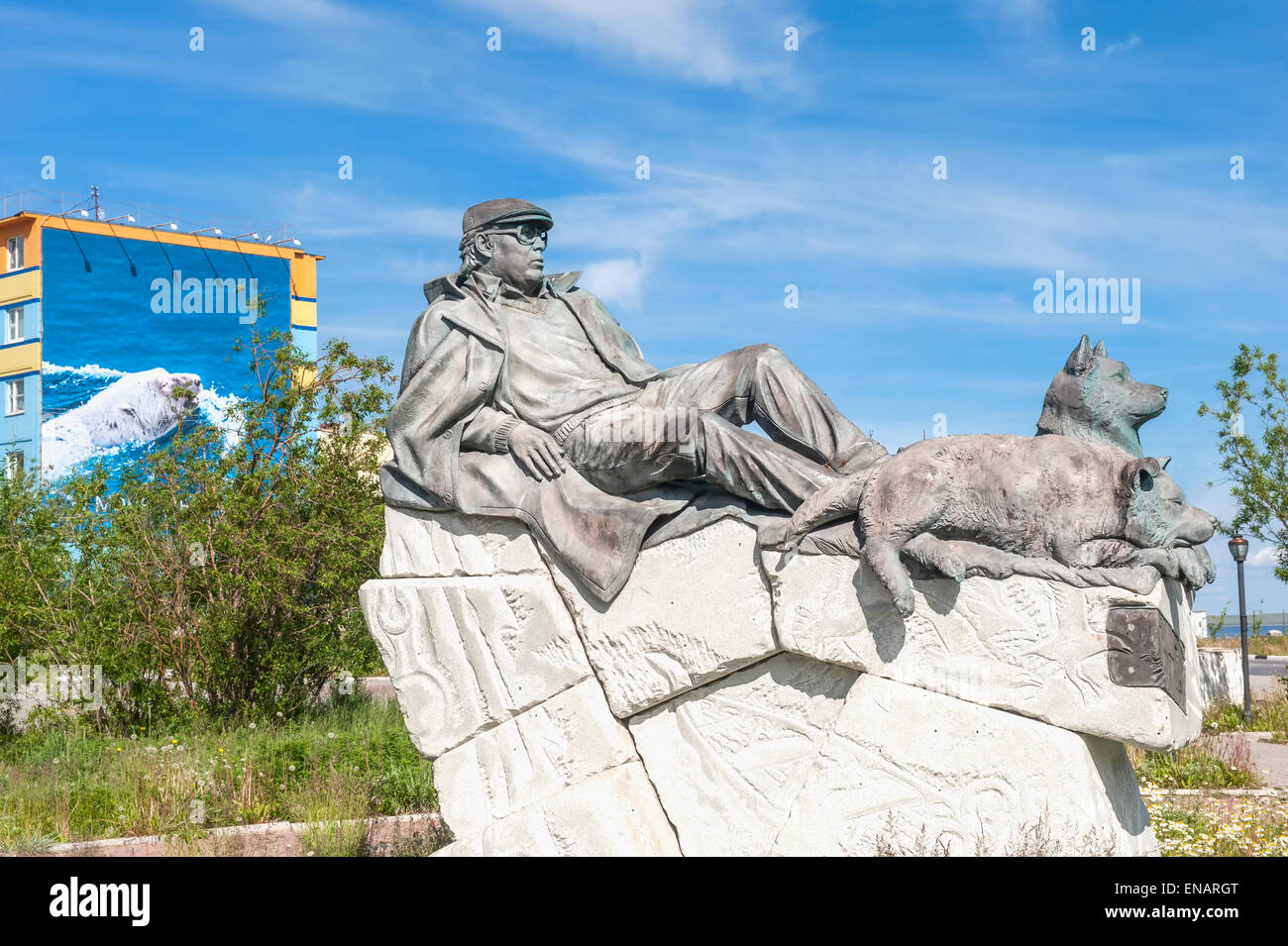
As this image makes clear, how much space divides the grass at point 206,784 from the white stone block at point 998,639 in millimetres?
2699

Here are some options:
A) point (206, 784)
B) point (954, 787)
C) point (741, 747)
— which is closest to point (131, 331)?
point (206, 784)

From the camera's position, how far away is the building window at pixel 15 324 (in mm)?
23703

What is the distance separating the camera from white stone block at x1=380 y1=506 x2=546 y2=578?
4.91m

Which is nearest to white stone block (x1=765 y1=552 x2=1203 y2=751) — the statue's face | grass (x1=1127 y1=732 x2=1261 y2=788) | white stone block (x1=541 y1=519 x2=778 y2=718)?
white stone block (x1=541 y1=519 x2=778 y2=718)

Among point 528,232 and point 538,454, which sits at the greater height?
point 528,232

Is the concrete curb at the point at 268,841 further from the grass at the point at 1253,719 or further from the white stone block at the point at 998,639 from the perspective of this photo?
the grass at the point at 1253,719

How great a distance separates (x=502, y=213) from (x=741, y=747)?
2462mm

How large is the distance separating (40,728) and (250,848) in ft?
10.6

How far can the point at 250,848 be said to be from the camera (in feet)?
18.9

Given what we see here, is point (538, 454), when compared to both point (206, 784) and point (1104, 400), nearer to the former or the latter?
point (1104, 400)

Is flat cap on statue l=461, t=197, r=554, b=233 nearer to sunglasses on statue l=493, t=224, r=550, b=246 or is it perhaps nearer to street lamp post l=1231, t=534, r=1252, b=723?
sunglasses on statue l=493, t=224, r=550, b=246

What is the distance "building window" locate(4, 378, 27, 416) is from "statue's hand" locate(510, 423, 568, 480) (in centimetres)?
2252

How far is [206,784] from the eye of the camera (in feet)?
20.8

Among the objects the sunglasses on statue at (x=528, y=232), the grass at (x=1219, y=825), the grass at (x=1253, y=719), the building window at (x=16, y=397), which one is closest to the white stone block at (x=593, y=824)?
the grass at (x=1219, y=825)
